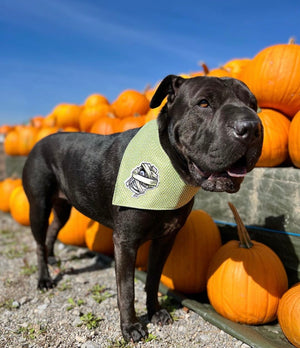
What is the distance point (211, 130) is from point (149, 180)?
77 cm

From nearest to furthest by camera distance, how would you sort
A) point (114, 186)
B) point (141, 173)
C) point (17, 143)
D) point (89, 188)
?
1. point (141, 173)
2. point (114, 186)
3. point (89, 188)
4. point (17, 143)

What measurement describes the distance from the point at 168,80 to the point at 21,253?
12.0 ft

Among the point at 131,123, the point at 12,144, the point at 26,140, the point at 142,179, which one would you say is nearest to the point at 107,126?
the point at 131,123

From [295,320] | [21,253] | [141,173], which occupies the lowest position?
[21,253]

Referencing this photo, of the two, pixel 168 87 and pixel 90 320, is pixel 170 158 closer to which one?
pixel 168 87

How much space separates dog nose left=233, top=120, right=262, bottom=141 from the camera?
2066 millimetres

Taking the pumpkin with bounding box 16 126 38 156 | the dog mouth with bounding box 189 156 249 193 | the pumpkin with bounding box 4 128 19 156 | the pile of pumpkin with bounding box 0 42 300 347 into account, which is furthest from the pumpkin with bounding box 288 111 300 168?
the pumpkin with bounding box 4 128 19 156

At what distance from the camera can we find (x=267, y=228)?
11.6 ft

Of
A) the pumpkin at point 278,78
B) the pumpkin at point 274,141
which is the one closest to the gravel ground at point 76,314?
the pumpkin at point 274,141

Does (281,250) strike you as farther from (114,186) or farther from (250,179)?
(114,186)

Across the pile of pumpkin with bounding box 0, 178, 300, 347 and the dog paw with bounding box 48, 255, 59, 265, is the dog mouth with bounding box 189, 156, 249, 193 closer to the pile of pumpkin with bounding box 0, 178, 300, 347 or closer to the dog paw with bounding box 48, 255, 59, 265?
the pile of pumpkin with bounding box 0, 178, 300, 347

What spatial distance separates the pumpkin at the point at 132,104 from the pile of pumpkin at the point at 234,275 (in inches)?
108

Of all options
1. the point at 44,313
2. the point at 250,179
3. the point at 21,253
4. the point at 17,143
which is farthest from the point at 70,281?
the point at 17,143

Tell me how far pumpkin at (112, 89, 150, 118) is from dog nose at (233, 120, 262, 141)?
4082 millimetres
